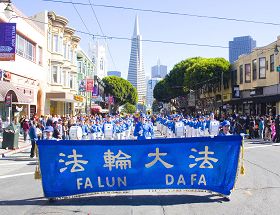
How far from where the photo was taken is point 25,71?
31.5 meters

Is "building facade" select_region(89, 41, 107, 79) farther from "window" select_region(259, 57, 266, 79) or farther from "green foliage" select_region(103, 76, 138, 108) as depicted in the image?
"window" select_region(259, 57, 266, 79)

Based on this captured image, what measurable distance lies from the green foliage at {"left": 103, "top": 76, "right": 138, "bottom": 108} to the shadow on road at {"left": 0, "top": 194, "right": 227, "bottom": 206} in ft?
294

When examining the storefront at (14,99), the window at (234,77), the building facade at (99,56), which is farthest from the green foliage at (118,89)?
the storefront at (14,99)

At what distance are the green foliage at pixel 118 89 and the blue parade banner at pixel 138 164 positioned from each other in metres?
89.9

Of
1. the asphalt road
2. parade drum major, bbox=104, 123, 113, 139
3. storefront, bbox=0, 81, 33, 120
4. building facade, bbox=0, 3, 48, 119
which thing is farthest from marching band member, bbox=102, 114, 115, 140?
the asphalt road

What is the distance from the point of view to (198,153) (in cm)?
846

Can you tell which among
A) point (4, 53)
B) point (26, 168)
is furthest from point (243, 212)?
point (4, 53)

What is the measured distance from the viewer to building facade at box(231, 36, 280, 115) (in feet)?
117

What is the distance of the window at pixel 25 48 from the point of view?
29.7 metres

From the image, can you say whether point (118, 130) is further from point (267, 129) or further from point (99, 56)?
point (99, 56)

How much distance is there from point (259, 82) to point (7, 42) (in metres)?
25.3

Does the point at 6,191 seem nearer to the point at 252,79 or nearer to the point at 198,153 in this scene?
the point at 198,153

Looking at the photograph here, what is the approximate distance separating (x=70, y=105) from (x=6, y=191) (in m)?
42.7

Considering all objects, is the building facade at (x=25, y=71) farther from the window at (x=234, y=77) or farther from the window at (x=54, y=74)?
the window at (x=234, y=77)
